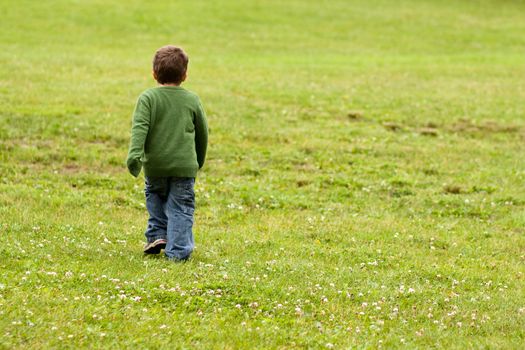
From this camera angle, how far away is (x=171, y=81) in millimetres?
8500

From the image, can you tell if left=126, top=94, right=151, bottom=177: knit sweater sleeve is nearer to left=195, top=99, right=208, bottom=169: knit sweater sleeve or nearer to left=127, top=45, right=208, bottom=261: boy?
left=127, top=45, right=208, bottom=261: boy

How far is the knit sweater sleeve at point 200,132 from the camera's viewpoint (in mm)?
8636

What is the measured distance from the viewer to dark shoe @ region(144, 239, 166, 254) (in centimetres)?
861

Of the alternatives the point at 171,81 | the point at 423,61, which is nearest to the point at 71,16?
the point at 423,61

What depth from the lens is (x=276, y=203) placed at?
12.2 meters

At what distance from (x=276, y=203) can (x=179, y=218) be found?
3808 mm

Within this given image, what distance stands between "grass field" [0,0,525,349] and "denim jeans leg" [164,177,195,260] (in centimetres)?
19

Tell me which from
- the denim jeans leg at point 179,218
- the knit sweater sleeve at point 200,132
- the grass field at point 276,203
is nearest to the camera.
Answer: the grass field at point 276,203

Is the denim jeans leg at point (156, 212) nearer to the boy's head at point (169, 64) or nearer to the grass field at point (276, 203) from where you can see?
the grass field at point (276, 203)

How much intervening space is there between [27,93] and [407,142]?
870 cm

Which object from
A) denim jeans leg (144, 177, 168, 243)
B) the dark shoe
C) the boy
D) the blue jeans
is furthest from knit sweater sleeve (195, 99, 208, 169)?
the dark shoe

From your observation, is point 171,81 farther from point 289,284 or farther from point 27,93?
point 27,93

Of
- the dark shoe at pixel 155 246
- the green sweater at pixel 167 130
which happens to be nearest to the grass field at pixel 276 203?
the dark shoe at pixel 155 246

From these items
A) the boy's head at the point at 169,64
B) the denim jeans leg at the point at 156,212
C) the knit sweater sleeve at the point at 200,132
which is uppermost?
the boy's head at the point at 169,64
